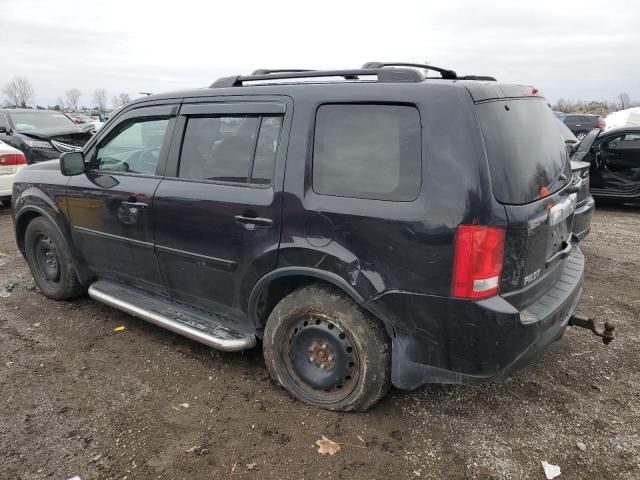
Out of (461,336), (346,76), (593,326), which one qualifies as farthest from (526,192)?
(346,76)

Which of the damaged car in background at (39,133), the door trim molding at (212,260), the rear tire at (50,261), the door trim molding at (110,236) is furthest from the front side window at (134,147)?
the damaged car in background at (39,133)

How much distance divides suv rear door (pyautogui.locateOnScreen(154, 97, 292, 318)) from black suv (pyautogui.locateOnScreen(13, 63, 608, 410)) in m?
0.01

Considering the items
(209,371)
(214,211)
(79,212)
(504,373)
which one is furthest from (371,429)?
(79,212)

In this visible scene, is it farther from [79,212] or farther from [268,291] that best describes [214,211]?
[79,212]

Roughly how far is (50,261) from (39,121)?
26.7ft

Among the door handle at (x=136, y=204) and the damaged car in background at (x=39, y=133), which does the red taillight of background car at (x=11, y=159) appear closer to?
the damaged car in background at (x=39, y=133)

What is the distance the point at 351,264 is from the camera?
2.60 meters

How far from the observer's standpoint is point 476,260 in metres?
2.30

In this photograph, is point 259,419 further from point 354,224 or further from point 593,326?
point 593,326

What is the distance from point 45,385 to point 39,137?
8329 millimetres

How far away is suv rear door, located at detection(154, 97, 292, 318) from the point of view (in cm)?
291

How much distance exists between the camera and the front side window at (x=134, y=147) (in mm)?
3574

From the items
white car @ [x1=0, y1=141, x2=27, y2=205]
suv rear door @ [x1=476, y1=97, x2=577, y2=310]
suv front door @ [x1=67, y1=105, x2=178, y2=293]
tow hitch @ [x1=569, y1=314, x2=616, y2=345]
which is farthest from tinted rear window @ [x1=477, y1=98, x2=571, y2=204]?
white car @ [x1=0, y1=141, x2=27, y2=205]

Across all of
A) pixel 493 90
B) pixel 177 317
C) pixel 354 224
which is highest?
pixel 493 90
